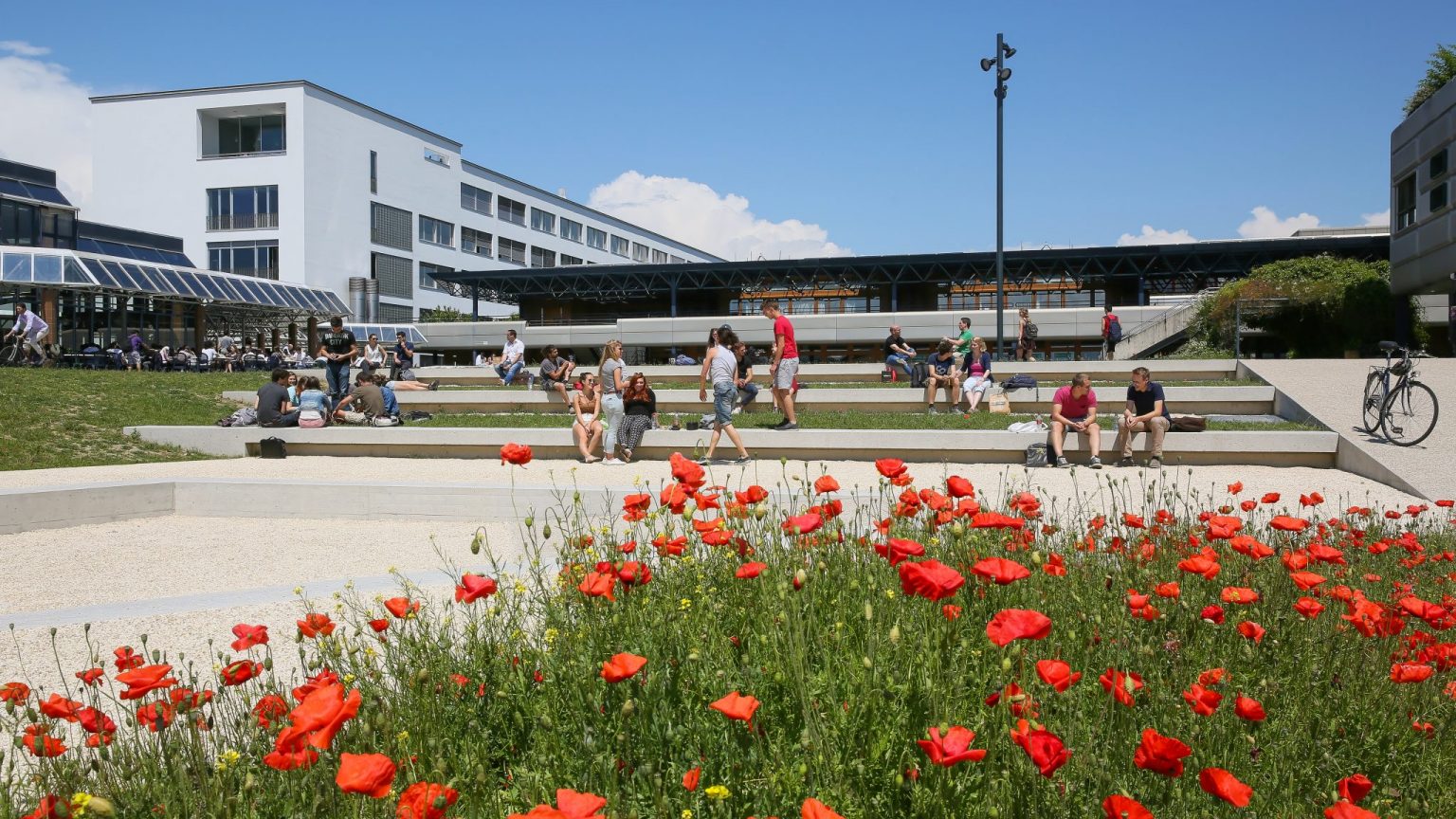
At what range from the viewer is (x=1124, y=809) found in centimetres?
171

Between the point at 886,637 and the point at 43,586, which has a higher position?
the point at 886,637

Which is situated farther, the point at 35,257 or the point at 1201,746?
the point at 35,257

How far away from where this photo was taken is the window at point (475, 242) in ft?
211

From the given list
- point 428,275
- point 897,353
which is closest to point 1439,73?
point 897,353

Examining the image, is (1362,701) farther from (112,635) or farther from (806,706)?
(112,635)

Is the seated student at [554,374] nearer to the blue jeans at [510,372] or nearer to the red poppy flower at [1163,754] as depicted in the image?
the blue jeans at [510,372]

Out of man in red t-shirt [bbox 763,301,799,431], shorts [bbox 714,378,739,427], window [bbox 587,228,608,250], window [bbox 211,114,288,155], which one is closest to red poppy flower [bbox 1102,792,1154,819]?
shorts [bbox 714,378,739,427]

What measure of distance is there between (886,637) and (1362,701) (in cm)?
154

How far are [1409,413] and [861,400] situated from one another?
333 inches

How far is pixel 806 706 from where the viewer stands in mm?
2312

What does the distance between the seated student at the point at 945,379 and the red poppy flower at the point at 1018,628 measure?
1476 centimetres

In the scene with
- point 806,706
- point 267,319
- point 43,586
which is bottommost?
point 43,586

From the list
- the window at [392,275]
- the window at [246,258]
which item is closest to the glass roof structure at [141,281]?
the window at [246,258]

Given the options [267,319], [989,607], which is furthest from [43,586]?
[267,319]
